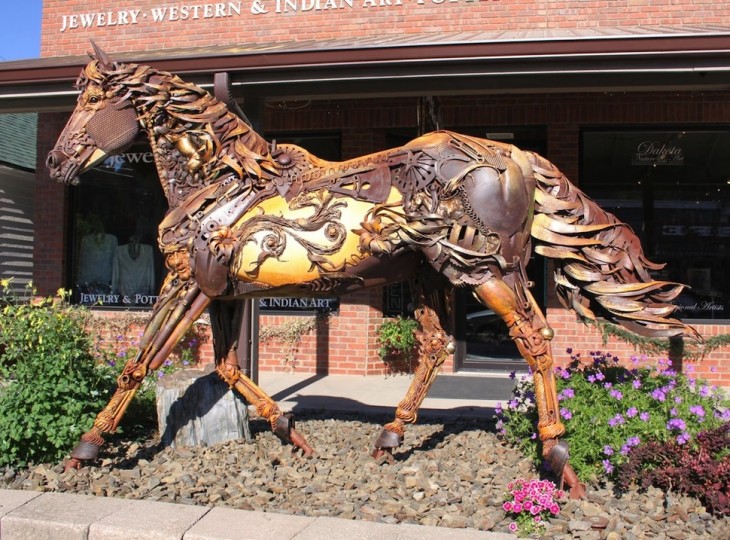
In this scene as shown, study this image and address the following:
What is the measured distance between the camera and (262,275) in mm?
3803

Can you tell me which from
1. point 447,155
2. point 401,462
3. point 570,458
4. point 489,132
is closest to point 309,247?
point 447,155

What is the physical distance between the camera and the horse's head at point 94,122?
12.7 feet

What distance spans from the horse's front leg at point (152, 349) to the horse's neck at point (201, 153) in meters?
0.62

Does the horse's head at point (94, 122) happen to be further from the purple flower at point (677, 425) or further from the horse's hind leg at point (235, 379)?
the purple flower at point (677, 425)

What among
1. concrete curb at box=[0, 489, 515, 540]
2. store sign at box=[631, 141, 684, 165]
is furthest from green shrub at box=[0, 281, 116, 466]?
store sign at box=[631, 141, 684, 165]

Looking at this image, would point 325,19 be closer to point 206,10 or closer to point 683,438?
point 206,10

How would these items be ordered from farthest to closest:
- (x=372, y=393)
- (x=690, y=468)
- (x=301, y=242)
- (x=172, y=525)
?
1. (x=372, y=393)
2. (x=301, y=242)
3. (x=690, y=468)
4. (x=172, y=525)

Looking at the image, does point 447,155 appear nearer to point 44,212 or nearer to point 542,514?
point 542,514

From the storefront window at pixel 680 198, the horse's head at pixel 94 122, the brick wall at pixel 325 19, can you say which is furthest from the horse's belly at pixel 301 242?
the storefront window at pixel 680 198

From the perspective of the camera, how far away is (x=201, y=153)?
396 centimetres

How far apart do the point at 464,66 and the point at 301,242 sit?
2721 mm

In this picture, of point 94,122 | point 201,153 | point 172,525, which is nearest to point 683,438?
point 172,525

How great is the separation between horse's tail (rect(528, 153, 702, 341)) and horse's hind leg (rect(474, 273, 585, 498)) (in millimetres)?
283

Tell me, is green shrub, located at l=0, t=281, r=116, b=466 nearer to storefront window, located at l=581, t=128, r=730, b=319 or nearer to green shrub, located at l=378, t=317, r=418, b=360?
green shrub, located at l=378, t=317, r=418, b=360
